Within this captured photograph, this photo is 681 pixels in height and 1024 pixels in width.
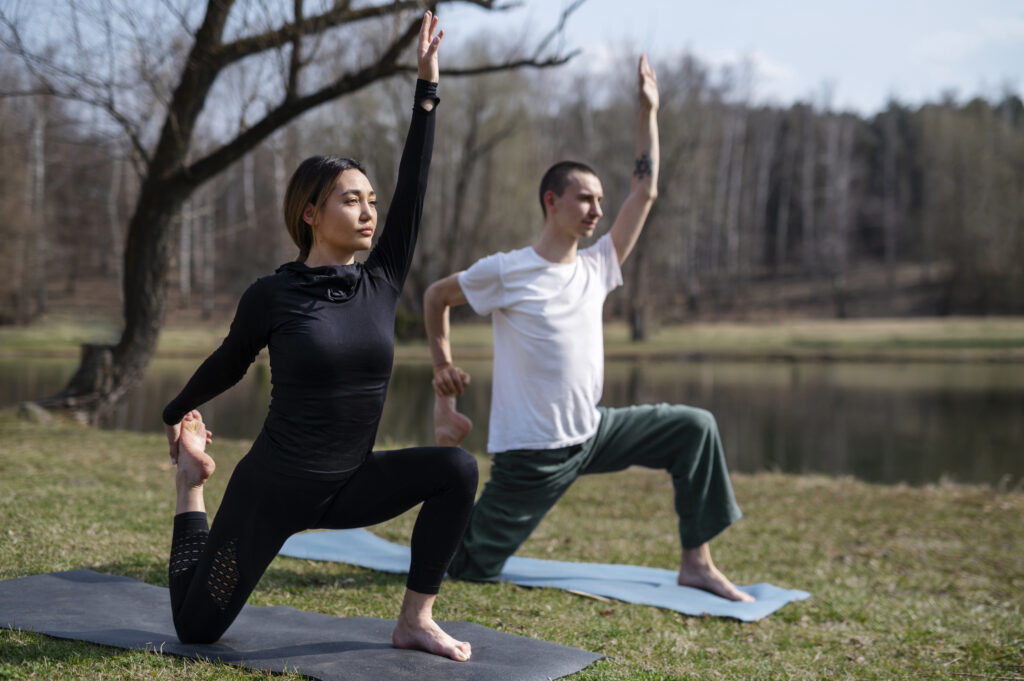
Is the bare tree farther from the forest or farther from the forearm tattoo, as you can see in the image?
the forearm tattoo

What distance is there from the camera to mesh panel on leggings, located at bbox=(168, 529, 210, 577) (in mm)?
3189

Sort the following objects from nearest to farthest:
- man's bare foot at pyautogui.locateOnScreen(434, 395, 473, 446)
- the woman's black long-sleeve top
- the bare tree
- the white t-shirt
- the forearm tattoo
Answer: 1. the woman's black long-sleeve top
2. man's bare foot at pyautogui.locateOnScreen(434, 395, 473, 446)
3. the white t-shirt
4. the forearm tattoo
5. the bare tree

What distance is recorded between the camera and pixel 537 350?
4527mm

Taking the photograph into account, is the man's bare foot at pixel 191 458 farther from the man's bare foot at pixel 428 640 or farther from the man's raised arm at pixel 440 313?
the man's raised arm at pixel 440 313

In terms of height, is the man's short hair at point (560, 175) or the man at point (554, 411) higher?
the man's short hair at point (560, 175)

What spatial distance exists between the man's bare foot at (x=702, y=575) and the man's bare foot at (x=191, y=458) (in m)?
2.51

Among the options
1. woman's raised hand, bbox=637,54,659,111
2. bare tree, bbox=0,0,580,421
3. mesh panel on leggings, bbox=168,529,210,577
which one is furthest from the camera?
bare tree, bbox=0,0,580,421

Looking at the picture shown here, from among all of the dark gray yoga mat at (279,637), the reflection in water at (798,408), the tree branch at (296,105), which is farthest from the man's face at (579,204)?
the tree branch at (296,105)

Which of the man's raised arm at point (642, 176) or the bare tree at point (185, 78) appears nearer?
the man's raised arm at point (642, 176)

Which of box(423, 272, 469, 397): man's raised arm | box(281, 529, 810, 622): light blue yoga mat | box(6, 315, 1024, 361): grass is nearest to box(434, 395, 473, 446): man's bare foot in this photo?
box(423, 272, 469, 397): man's raised arm

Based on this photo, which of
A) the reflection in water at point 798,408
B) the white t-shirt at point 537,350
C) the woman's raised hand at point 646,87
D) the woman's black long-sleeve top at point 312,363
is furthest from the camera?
the reflection in water at point 798,408

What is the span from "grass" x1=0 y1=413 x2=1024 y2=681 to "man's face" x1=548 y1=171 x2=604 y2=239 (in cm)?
179

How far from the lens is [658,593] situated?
4.56 meters

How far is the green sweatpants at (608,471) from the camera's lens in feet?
14.8
